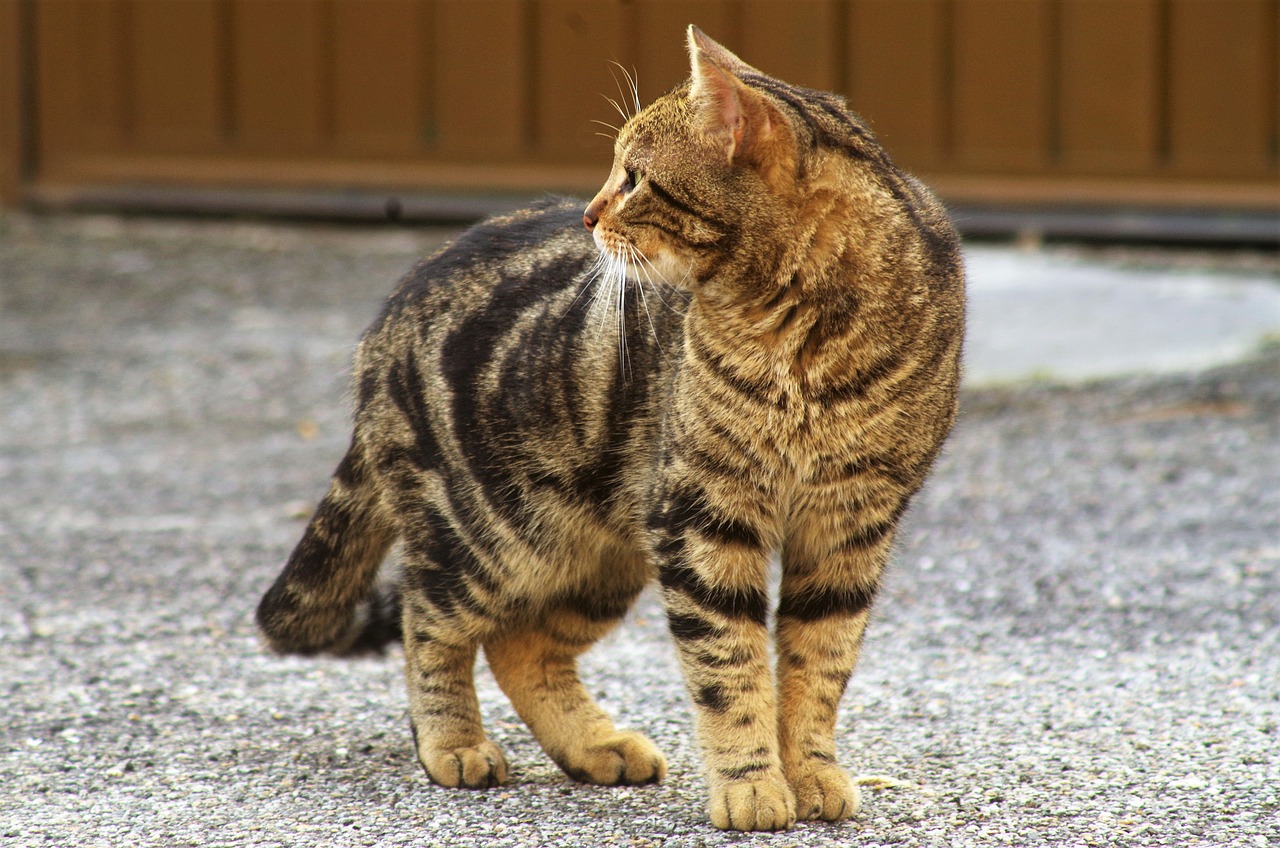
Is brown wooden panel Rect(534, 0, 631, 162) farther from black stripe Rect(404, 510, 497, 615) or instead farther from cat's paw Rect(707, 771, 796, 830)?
cat's paw Rect(707, 771, 796, 830)

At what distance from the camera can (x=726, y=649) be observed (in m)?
2.83

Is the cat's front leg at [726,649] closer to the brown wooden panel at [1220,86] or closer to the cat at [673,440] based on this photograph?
the cat at [673,440]

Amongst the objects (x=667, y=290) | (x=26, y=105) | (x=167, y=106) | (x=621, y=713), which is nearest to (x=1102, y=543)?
(x=621, y=713)

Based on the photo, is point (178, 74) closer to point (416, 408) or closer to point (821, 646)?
point (416, 408)

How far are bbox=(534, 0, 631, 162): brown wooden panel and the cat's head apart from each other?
5.70m

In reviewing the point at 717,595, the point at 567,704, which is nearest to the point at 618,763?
the point at 567,704

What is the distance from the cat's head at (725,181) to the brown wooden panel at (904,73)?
5562 mm

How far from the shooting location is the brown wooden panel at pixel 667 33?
8.36 meters

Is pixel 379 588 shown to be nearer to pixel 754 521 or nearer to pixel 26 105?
pixel 754 521

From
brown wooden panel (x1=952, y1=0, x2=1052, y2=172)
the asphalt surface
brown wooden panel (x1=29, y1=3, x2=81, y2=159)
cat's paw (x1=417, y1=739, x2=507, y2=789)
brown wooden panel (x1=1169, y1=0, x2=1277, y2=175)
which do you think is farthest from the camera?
brown wooden panel (x1=29, y1=3, x2=81, y2=159)

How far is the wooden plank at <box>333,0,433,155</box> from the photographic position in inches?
345

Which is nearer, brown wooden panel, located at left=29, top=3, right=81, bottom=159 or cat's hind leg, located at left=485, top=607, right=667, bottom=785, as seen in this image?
cat's hind leg, located at left=485, top=607, right=667, bottom=785

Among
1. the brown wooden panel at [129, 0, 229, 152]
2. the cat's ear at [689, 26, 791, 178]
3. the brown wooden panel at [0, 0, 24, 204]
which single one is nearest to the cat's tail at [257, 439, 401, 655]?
the cat's ear at [689, 26, 791, 178]

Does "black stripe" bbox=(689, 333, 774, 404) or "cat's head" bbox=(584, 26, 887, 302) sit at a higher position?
"cat's head" bbox=(584, 26, 887, 302)
